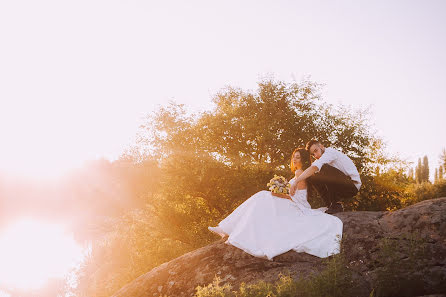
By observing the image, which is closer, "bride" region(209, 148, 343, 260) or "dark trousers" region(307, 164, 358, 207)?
"bride" region(209, 148, 343, 260)

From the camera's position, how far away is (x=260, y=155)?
16.3m

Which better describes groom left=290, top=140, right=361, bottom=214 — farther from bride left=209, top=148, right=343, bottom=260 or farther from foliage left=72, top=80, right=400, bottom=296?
foliage left=72, top=80, right=400, bottom=296

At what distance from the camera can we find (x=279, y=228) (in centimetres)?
784

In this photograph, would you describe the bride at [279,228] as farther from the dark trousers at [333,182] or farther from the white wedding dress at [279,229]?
the dark trousers at [333,182]

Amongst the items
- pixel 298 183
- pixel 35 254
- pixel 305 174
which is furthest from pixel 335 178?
pixel 35 254

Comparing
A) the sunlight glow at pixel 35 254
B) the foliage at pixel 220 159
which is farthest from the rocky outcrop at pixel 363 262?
the sunlight glow at pixel 35 254

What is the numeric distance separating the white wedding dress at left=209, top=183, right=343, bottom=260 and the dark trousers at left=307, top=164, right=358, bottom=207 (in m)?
1.46

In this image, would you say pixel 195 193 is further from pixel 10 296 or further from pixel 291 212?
pixel 10 296

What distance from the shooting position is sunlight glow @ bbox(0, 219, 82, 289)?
98.6 feet

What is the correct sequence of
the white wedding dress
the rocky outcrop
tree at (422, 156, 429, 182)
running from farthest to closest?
tree at (422, 156, 429, 182) → the white wedding dress → the rocky outcrop

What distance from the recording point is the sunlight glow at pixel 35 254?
3006 centimetres

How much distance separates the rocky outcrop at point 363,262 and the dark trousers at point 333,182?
4.15ft

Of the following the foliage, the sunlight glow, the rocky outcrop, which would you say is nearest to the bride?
the rocky outcrop

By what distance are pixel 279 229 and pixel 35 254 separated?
39246 millimetres
